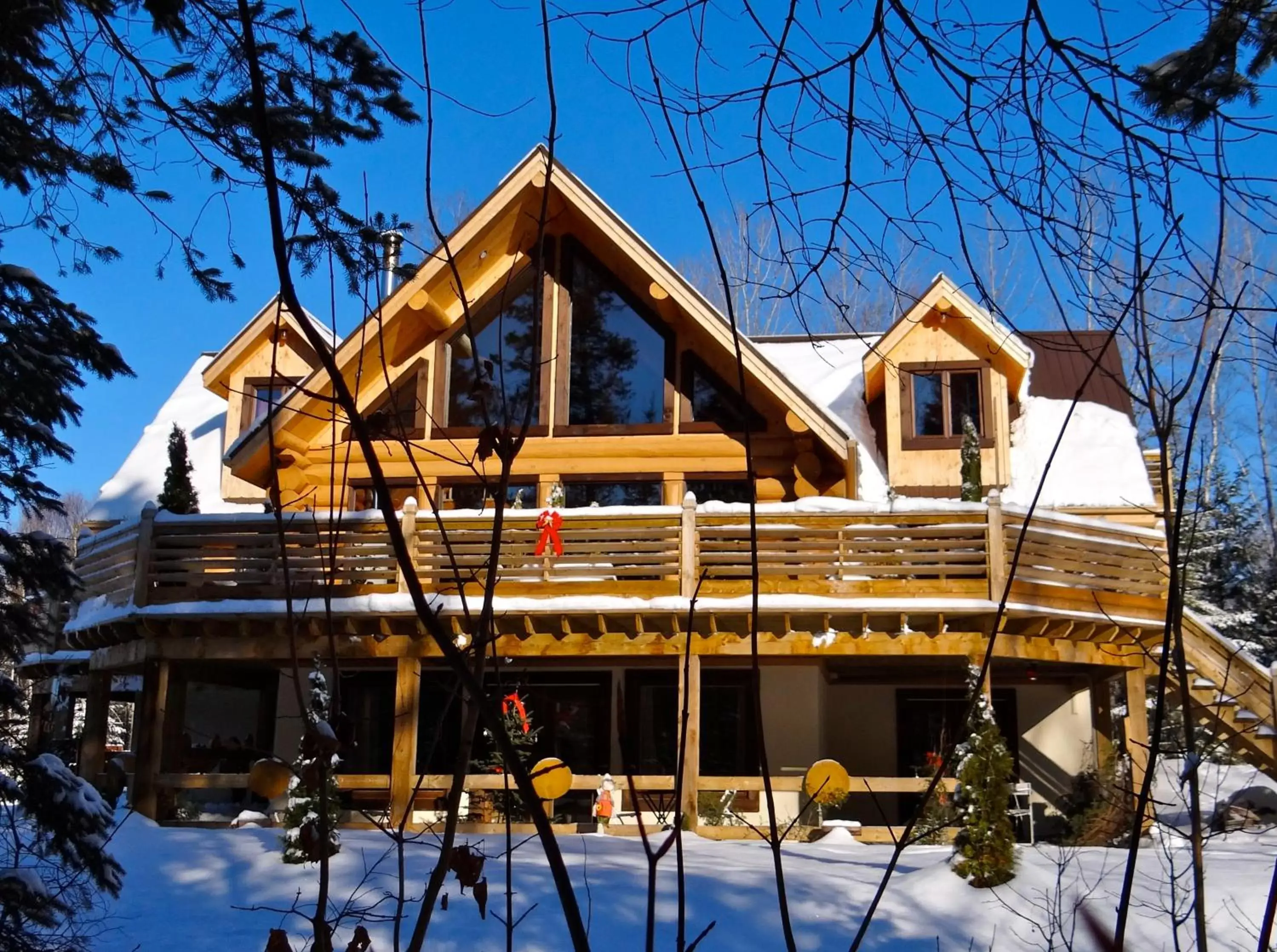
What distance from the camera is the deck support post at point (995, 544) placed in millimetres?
13141

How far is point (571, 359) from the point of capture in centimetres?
1689

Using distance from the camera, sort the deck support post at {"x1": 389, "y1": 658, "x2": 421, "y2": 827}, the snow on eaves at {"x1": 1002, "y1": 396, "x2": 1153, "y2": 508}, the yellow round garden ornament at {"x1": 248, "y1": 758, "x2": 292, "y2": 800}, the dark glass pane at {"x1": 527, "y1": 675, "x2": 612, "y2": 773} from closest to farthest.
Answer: the yellow round garden ornament at {"x1": 248, "y1": 758, "x2": 292, "y2": 800}, the deck support post at {"x1": 389, "y1": 658, "x2": 421, "y2": 827}, the dark glass pane at {"x1": 527, "y1": 675, "x2": 612, "y2": 773}, the snow on eaves at {"x1": 1002, "y1": 396, "x2": 1153, "y2": 508}

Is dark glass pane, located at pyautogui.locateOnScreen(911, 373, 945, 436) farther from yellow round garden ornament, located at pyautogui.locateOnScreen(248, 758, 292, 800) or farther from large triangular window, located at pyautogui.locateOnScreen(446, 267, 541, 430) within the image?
yellow round garden ornament, located at pyautogui.locateOnScreen(248, 758, 292, 800)

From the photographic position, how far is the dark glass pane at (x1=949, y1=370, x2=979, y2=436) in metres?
17.7

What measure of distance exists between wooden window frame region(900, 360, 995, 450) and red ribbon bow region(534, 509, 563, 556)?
19.4ft

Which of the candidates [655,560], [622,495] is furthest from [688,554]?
[622,495]

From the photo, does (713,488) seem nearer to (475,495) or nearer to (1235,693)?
(475,495)

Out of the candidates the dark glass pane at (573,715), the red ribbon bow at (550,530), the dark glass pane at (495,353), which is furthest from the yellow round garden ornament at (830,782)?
the dark glass pane at (495,353)

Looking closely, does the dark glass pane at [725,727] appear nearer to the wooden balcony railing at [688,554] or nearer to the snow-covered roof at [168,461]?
the wooden balcony railing at [688,554]

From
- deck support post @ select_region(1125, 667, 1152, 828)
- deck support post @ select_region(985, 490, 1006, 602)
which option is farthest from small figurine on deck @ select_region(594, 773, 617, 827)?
deck support post @ select_region(1125, 667, 1152, 828)

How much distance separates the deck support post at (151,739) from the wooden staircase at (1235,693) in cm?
1074

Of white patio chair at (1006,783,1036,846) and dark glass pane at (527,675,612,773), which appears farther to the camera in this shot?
dark glass pane at (527,675,612,773)

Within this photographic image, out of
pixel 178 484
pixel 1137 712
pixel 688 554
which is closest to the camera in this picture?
pixel 1137 712

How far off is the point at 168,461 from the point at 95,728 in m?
7.49
